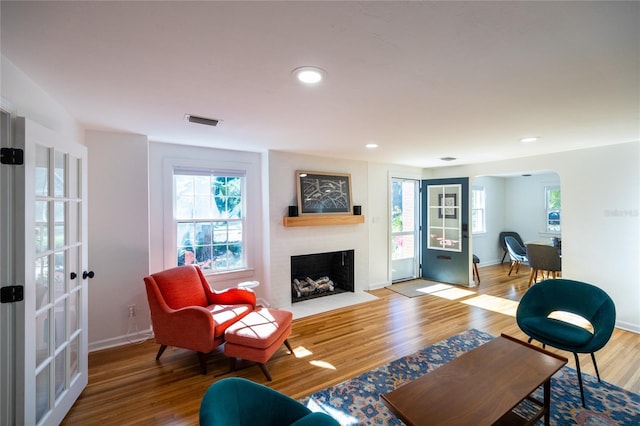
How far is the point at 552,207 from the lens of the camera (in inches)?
252

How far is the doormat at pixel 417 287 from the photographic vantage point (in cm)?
473

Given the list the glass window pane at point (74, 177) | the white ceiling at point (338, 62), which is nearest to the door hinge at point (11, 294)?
the glass window pane at point (74, 177)

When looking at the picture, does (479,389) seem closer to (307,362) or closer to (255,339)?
(307,362)

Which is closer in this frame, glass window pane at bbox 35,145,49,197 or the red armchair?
glass window pane at bbox 35,145,49,197

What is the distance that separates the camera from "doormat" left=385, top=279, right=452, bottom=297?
15.5 feet

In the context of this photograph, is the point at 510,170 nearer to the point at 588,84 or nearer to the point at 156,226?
the point at 588,84

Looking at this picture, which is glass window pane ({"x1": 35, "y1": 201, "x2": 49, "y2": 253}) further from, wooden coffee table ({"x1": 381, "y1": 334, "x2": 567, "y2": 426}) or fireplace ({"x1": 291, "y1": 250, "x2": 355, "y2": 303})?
fireplace ({"x1": 291, "y1": 250, "x2": 355, "y2": 303})

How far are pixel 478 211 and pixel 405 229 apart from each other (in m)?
2.50

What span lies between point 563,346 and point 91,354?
14.3 ft

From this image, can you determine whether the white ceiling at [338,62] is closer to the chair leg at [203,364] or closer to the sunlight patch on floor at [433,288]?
the chair leg at [203,364]

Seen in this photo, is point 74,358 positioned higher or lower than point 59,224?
lower

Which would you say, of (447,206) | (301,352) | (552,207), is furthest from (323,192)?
(552,207)

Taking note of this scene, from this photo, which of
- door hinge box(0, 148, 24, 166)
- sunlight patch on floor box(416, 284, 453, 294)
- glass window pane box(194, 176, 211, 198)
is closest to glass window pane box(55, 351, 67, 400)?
door hinge box(0, 148, 24, 166)

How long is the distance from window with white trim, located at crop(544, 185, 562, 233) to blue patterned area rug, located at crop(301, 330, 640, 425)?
200 inches
